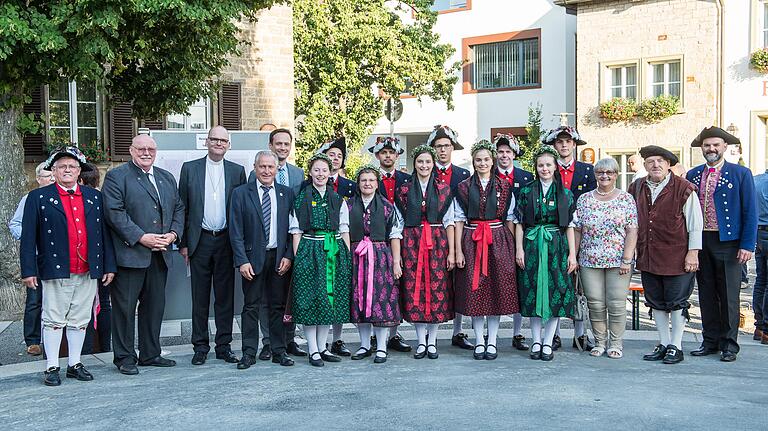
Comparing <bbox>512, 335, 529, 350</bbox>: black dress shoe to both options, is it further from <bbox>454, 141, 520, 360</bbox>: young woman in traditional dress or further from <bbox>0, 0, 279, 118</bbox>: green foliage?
<bbox>0, 0, 279, 118</bbox>: green foliage

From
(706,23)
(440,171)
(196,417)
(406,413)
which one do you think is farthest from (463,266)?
(706,23)

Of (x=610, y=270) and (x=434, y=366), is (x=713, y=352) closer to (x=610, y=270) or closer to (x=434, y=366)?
(x=610, y=270)

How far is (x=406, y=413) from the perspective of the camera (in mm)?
5773

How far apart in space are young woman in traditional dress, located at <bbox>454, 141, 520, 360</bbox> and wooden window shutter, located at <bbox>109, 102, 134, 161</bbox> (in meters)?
8.01

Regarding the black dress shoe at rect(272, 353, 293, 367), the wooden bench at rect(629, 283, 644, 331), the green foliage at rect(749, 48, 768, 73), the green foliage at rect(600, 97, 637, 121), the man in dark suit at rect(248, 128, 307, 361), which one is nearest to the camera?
the black dress shoe at rect(272, 353, 293, 367)

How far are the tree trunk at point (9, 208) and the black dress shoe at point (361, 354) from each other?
16.2 feet

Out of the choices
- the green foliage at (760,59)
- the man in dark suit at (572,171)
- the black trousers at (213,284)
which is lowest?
the black trousers at (213,284)

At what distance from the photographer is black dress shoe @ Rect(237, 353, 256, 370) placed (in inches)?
285

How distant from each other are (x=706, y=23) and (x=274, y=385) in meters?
20.0

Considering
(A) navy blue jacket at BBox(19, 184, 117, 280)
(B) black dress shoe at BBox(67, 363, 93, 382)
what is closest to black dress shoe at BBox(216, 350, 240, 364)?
(B) black dress shoe at BBox(67, 363, 93, 382)

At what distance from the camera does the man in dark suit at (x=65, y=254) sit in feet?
22.1

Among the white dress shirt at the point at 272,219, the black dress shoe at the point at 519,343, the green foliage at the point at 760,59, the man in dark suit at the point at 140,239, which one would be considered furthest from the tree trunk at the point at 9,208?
the green foliage at the point at 760,59

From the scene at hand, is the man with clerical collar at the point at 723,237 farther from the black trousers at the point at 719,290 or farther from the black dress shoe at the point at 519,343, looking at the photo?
the black dress shoe at the point at 519,343

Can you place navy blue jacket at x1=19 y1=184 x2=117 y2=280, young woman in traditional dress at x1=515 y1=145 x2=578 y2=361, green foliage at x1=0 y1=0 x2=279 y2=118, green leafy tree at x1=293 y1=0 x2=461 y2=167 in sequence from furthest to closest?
green leafy tree at x1=293 y1=0 x2=461 y2=167
green foliage at x1=0 y1=0 x2=279 y2=118
young woman in traditional dress at x1=515 y1=145 x2=578 y2=361
navy blue jacket at x1=19 y1=184 x2=117 y2=280
